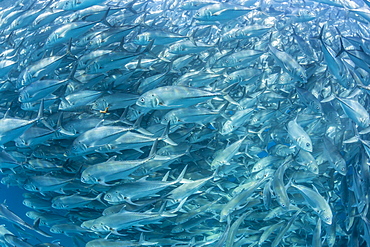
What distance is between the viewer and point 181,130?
456 centimetres

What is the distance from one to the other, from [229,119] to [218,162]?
2.22 ft

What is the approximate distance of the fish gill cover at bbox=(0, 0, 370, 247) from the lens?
3.61 metres

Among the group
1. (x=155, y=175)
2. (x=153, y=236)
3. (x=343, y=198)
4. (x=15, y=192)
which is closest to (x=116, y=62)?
(x=155, y=175)

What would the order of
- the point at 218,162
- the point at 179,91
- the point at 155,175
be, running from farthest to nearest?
the point at 155,175 → the point at 218,162 → the point at 179,91

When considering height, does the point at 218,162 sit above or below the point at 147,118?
below

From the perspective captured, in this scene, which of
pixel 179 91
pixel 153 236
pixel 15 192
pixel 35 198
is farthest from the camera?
pixel 15 192

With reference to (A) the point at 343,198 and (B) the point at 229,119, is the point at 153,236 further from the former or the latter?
(A) the point at 343,198

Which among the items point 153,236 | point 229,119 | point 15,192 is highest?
point 229,119

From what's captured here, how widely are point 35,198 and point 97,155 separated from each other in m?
1.76

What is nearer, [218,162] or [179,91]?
[179,91]

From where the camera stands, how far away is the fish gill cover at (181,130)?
3.61 meters

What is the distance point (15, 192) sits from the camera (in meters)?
9.95

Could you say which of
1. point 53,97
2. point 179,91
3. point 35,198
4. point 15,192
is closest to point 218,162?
point 179,91

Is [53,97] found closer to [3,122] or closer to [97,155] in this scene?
[3,122]
